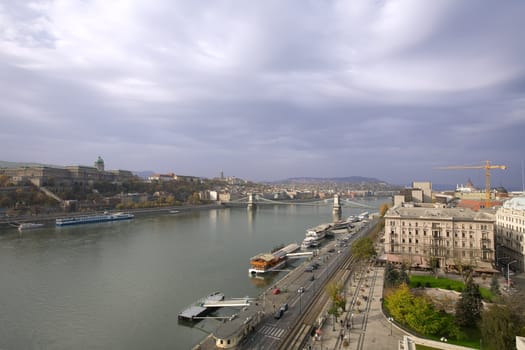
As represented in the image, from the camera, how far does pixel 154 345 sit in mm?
6316

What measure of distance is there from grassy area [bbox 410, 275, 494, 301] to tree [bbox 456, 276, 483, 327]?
1.84m

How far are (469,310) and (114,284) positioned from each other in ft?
30.9

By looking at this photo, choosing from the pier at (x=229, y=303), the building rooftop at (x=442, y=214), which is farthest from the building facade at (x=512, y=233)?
the pier at (x=229, y=303)

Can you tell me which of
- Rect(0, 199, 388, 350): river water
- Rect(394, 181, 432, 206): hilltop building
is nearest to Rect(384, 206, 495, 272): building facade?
Rect(0, 199, 388, 350): river water

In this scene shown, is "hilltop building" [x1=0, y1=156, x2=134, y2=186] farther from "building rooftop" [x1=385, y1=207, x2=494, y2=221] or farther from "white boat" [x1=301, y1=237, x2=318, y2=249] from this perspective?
"building rooftop" [x1=385, y1=207, x2=494, y2=221]

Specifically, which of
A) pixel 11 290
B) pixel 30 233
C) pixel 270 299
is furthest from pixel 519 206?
pixel 30 233

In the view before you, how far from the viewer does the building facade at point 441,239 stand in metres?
10.0

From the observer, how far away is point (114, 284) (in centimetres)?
1020

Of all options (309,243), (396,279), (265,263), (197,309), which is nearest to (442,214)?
(396,279)

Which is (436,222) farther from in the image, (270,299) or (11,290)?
(11,290)

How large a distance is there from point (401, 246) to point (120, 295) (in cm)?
887

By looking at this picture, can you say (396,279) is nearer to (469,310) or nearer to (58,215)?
(469,310)

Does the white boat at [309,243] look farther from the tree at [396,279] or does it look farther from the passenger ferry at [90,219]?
the passenger ferry at [90,219]

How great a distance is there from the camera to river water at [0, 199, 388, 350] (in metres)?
6.76
